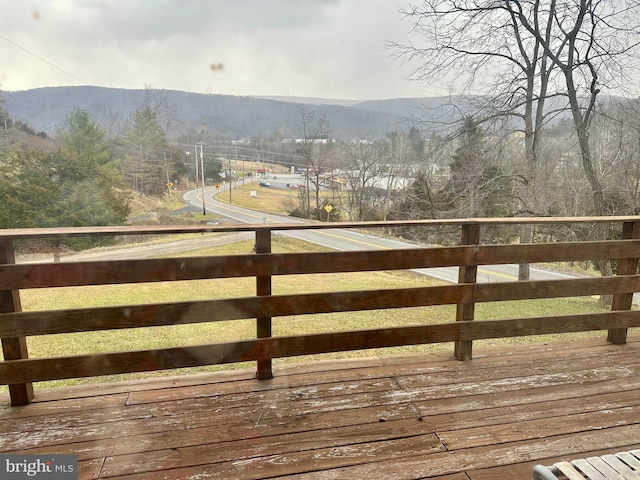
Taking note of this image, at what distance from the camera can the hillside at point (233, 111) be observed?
5.75m

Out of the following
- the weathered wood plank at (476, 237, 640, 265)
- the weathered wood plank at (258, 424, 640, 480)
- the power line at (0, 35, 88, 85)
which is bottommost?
the weathered wood plank at (258, 424, 640, 480)

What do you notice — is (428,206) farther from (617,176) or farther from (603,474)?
(603,474)

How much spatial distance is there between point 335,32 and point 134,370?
552 centimetres

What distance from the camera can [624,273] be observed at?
2.36m

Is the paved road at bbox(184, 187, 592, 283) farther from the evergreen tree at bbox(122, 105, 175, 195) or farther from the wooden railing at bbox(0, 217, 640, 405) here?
the evergreen tree at bbox(122, 105, 175, 195)

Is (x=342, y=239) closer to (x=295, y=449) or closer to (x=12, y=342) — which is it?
(x=295, y=449)

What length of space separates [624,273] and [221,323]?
3.46 m

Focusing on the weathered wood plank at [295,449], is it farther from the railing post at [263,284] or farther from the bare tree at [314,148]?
the bare tree at [314,148]

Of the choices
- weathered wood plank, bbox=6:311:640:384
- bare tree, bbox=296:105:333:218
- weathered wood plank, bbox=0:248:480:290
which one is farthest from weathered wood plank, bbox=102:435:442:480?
bare tree, bbox=296:105:333:218

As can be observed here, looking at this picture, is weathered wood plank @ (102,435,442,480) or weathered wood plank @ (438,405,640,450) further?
weathered wood plank @ (438,405,640,450)

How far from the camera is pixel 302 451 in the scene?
1.44m

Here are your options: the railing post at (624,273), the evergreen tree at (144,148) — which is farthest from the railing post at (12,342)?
the evergreen tree at (144,148)

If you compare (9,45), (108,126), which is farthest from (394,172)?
(9,45)

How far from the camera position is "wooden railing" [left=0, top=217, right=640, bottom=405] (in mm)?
1643
